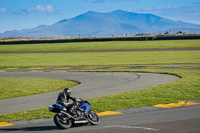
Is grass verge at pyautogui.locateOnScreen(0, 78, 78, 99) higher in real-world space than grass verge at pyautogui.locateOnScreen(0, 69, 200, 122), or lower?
lower

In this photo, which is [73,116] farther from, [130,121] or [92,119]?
[130,121]

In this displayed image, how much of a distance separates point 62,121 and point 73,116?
0.45 meters

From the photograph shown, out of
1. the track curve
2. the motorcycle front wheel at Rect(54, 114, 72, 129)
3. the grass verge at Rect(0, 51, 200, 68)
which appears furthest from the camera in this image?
the grass verge at Rect(0, 51, 200, 68)

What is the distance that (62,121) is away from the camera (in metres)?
11.3

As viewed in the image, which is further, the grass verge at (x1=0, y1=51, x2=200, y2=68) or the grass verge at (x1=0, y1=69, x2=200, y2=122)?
the grass verge at (x1=0, y1=51, x2=200, y2=68)

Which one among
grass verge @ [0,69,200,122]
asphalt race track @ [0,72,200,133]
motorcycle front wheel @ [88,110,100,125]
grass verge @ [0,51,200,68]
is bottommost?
grass verge @ [0,51,200,68]

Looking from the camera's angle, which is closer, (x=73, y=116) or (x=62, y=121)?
(x=62, y=121)

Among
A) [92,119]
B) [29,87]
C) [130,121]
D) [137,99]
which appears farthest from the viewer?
[29,87]

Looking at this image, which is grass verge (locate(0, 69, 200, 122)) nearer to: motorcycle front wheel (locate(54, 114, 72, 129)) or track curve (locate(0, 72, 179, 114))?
track curve (locate(0, 72, 179, 114))

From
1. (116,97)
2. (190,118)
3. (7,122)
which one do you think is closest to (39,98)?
(116,97)

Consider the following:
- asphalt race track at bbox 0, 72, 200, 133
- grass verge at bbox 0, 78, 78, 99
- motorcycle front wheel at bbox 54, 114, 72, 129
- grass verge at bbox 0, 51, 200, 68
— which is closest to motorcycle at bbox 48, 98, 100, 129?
motorcycle front wheel at bbox 54, 114, 72, 129

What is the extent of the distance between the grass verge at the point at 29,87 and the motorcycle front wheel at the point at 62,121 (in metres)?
9.15

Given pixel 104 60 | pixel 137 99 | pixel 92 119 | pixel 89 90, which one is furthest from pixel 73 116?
pixel 104 60

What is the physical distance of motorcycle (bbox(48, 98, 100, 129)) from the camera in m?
11.3
